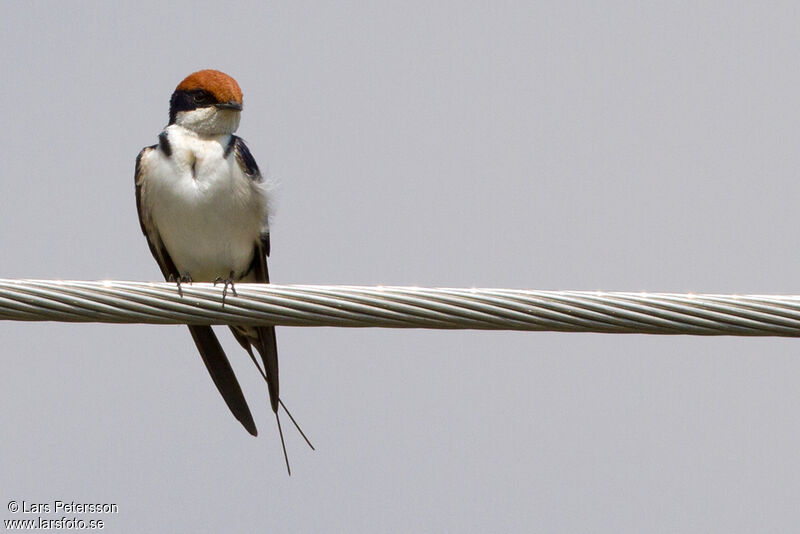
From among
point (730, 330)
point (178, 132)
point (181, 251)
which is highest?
point (178, 132)

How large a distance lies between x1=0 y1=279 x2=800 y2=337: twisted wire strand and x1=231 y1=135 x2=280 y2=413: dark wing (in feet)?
6.49

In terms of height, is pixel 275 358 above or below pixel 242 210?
below

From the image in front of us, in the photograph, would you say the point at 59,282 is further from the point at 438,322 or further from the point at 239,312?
the point at 438,322

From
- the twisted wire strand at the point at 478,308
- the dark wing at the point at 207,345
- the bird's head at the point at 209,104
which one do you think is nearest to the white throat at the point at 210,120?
the bird's head at the point at 209,104

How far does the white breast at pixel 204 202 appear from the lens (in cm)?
531

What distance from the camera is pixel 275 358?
5352mm

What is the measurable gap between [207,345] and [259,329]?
371 mm

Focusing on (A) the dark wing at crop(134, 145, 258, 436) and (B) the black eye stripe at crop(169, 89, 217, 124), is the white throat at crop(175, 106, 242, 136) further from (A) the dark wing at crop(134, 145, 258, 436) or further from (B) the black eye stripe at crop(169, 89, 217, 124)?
(A) the dark wing at crop(134, 145, 258, 436)

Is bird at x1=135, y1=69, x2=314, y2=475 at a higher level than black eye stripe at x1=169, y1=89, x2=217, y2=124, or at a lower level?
lower

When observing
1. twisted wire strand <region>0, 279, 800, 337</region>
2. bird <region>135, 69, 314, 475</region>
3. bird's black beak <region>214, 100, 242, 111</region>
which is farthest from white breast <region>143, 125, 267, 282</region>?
twisted wire strand <region>0, 279, 800, 337</region>

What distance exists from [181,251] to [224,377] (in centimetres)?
78

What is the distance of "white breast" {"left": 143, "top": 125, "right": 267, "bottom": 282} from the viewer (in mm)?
5312

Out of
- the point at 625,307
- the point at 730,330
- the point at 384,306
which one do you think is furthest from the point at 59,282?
the point at 730,330

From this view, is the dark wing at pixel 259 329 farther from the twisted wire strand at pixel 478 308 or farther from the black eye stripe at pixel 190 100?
the twisted wire strand at pixel 478 308
